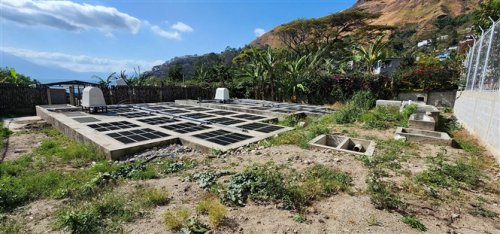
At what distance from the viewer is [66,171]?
15.1 ft

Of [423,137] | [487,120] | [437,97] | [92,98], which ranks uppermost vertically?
[437,97]

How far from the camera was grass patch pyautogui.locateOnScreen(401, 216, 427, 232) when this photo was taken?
2484mm

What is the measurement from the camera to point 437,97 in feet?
45.0

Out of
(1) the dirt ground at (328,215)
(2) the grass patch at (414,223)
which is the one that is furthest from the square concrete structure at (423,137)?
(2) the grass patch at (414,223)

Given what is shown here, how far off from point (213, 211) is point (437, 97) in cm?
1522

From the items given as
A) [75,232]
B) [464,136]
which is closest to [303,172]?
[75,232]

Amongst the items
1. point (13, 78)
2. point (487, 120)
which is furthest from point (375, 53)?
point (13, 78)

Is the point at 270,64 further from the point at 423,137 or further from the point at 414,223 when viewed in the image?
the point at 414,223

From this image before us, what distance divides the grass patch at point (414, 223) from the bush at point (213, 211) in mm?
1846

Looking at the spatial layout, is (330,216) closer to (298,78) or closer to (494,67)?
(494,67)

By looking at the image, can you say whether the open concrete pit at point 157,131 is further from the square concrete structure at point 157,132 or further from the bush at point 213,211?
the bush at point 213,211

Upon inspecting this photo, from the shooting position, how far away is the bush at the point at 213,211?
2.59 m

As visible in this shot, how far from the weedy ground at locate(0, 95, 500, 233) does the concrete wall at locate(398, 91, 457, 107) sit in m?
10.0

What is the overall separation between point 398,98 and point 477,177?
12367 millimetres
